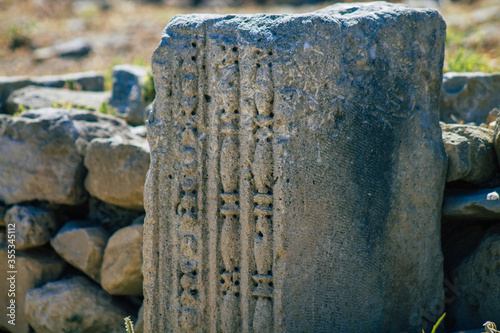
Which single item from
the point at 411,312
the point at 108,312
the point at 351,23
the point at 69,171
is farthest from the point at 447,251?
the point at 69,171

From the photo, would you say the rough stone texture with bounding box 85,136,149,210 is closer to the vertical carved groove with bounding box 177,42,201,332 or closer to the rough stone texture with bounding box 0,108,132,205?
the rough stone texture with bounding box 0,108,132,205

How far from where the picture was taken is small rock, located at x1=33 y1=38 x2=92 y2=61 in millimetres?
6758

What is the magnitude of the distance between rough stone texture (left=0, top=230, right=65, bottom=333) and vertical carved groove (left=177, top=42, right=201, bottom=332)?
5.17 feet

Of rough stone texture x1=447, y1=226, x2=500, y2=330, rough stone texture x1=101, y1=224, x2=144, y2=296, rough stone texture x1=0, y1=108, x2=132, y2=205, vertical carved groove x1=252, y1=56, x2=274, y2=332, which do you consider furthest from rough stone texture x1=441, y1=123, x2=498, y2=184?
rough stone texture x1=0, y1=108, x2=132, y2=205

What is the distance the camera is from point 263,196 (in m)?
2.16

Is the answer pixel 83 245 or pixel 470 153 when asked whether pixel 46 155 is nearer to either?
pixel 83 245

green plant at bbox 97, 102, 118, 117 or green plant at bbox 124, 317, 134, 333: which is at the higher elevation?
green plant at bbox 97, 102, 118, 117

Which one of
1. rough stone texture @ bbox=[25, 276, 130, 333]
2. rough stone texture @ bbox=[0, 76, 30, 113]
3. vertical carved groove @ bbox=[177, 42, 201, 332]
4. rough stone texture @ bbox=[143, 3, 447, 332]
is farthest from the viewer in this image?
rough stone texture @ bbox=[0, 76, 30, 113]

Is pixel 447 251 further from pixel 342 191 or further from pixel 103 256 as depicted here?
pixel 103 256

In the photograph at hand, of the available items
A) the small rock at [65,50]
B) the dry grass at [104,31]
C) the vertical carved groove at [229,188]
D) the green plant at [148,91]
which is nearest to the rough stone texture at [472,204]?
the vertical carved groove at [229,188]

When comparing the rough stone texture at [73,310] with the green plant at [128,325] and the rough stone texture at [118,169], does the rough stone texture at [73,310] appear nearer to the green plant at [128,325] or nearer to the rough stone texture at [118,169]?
the rough stone texture at [118,169]

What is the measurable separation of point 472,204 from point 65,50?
19.1 ft

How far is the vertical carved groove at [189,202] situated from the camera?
2.26 metres

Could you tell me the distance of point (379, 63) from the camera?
2248mm
